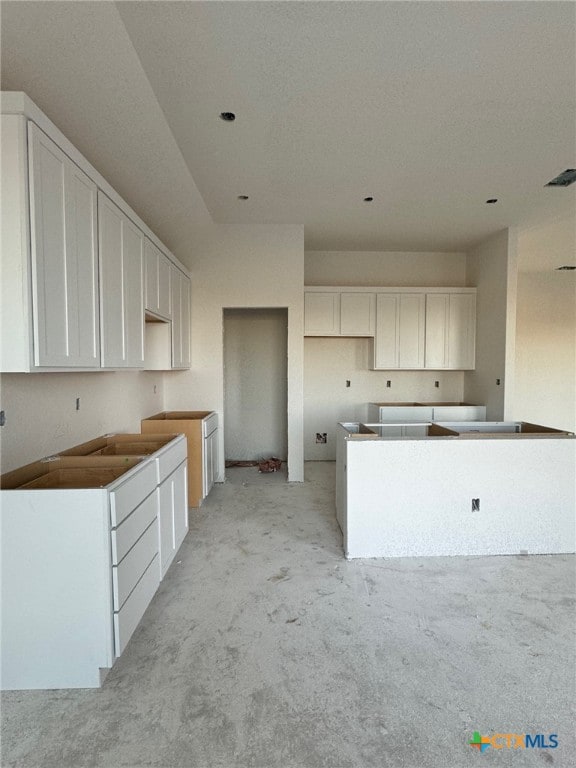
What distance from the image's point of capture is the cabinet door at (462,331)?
16.3ft

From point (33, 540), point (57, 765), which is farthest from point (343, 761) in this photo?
point (33, 540)

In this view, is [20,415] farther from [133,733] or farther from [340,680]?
[340,680]

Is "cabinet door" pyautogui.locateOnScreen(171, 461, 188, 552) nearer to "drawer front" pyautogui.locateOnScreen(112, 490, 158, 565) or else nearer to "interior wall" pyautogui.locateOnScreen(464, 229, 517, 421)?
"drawer front" pyautogui.locateOnScreen(112, 490, 158, 565)

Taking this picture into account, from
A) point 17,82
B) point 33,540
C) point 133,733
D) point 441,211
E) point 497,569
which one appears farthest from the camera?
point 441,211

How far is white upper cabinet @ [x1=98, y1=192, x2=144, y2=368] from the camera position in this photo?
2.16 meters

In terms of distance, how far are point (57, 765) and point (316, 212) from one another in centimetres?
428

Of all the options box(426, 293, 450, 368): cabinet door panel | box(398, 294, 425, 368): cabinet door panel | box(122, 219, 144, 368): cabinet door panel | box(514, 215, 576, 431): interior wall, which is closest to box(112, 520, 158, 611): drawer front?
A: box(122, 219, 144, 368): cabinet door panel

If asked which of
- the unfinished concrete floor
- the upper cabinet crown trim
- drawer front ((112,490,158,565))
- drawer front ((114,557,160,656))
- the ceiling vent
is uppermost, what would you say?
the ceiling vent

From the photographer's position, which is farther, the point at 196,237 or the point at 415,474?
the point at 196,237

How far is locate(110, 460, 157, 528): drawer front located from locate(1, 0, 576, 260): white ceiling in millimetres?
1975

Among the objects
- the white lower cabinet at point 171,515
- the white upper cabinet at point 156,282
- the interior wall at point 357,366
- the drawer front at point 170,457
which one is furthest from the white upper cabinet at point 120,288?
the interior wall at point 357,366

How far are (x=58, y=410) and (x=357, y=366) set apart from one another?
394 centimetres

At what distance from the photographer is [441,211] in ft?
12.7

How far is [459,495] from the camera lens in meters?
2.71
